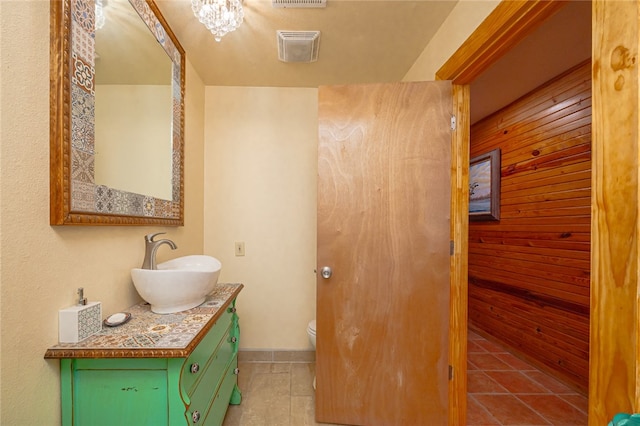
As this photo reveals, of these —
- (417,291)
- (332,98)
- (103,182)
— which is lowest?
(417,291)

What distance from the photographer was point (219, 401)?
1220 millimetres

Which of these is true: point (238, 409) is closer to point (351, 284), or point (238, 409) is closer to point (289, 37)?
point (351, 284)

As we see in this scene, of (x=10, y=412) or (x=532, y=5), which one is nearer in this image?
(x=10, y=412)

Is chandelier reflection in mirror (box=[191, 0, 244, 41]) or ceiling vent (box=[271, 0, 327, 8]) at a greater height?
ceiling vent (box=[271, 0, 327, 8])

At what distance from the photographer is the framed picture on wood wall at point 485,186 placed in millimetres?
2561

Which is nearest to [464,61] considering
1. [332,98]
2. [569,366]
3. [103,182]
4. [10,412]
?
[332,98]

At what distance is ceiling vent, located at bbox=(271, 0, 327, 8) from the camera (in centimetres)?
130

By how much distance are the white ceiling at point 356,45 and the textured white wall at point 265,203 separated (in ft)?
0.67

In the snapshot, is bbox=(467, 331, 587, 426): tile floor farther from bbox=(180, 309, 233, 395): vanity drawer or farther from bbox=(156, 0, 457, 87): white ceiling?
bbox=(156, 0, 457, 87): white ceiling

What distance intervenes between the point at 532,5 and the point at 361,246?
1224 millimetres

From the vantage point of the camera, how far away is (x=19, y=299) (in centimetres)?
70

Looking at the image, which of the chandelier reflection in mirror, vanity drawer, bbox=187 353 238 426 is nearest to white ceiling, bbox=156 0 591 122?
the chandelier reflection in mirror

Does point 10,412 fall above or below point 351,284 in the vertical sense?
below

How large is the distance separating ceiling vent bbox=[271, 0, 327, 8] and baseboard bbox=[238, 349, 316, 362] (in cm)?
244
